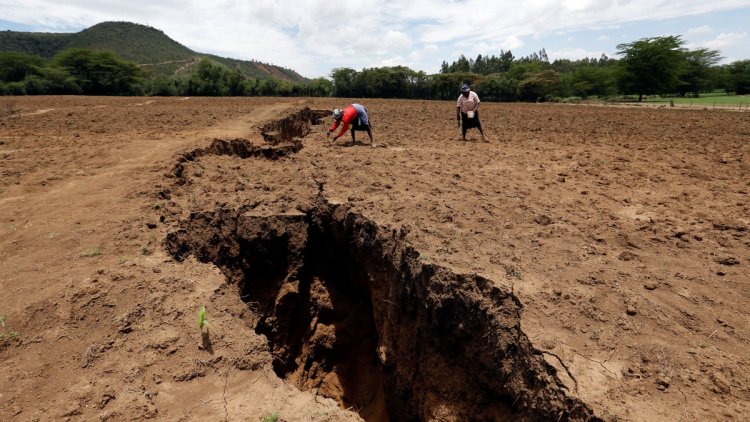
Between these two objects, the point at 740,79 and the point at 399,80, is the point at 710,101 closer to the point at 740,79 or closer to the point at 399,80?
the point at 740,79

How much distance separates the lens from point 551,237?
15.6ft

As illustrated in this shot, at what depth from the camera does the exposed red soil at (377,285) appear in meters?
3.00

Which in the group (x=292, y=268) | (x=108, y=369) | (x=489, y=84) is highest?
Answer: (x=489, y=84)

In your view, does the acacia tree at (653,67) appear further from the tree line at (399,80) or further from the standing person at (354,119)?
the standing person at (354,119)

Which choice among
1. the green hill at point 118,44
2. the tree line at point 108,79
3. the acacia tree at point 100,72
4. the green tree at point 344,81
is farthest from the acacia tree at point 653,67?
the green hill at point 118,44

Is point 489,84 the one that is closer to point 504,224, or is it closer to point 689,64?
point 689,64

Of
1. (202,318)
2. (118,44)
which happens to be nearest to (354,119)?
(202,318)

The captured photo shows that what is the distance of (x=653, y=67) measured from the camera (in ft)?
130

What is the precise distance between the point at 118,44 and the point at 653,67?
102 metres

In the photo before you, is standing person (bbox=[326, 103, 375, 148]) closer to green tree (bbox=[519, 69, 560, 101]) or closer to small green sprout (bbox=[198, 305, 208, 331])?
small green sprout (bbox=[198, 305, 208, 331])

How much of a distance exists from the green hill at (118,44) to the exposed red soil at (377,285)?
3313 inches

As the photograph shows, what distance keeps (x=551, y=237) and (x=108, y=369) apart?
449cm

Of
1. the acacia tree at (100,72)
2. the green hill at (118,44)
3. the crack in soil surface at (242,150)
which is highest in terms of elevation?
the green hill at (118,44)

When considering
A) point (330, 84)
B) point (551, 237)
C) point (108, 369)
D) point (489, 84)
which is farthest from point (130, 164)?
point (330, 84)
